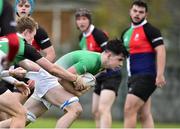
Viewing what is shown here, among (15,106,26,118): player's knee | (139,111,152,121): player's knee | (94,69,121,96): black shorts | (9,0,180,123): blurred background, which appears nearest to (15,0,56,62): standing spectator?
(94,69,121,96): black shorts

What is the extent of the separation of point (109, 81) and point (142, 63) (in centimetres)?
106

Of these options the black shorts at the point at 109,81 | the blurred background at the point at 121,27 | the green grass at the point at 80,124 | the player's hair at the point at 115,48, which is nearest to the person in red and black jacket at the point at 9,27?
the player's hair at the point at 115,48

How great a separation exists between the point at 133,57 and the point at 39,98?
2.48m

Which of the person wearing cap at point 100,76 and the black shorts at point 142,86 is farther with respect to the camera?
the person wearing cap at point 100,76

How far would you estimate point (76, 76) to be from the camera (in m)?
11.7

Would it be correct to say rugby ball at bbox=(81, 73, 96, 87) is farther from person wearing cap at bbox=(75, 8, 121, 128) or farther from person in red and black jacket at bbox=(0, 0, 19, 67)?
person wearing cap at bbox=(75, 8, 121, 128)

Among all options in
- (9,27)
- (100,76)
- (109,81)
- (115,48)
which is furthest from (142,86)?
(9,27)

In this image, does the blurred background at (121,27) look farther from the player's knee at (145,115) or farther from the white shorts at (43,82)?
the white shorts at (43,82)

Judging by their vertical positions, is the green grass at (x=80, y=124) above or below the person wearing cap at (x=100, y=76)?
below

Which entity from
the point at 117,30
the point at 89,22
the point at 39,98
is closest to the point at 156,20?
the point at 117,30

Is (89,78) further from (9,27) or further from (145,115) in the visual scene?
(145,115)

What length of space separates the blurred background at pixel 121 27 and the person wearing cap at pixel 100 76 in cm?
594

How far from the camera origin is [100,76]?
15.6 metres

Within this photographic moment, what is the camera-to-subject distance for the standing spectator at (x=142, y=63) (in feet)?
46.6
